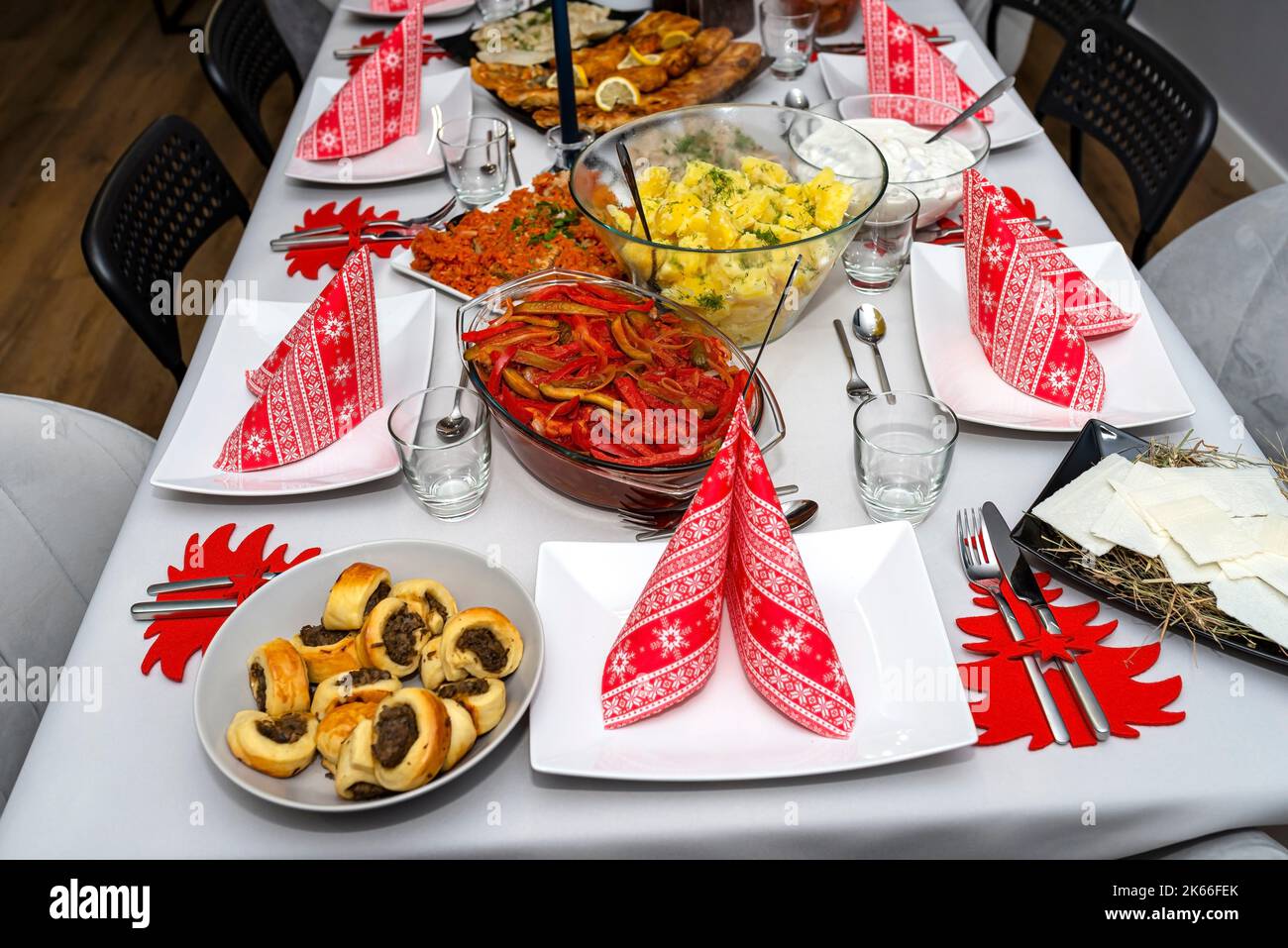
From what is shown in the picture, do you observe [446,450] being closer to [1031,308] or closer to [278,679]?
[278,679]

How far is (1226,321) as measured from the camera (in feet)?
4.85

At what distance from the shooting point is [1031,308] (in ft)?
3.92

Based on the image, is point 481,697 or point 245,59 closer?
point 481,697

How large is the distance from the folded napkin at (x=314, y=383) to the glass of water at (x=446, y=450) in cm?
10

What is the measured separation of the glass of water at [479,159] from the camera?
1.58 metres

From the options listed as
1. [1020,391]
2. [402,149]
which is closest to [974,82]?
[1020,391]

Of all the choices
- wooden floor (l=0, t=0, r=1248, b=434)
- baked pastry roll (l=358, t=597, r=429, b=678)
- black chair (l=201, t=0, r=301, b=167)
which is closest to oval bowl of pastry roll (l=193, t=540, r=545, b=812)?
baked pastry roll (l=358, t=597, r=429, b=678)

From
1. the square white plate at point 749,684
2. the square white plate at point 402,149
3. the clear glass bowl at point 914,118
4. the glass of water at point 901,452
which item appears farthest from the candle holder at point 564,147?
the square white plate at point 749,684

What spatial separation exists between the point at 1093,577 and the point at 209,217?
157 cm

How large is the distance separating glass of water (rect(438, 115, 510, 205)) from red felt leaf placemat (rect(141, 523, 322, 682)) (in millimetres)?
721

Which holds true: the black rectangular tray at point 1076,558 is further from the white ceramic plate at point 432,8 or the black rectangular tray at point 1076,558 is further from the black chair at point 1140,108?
the white ceramic plate at point 432,8

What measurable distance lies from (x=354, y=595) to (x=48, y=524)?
556mm
